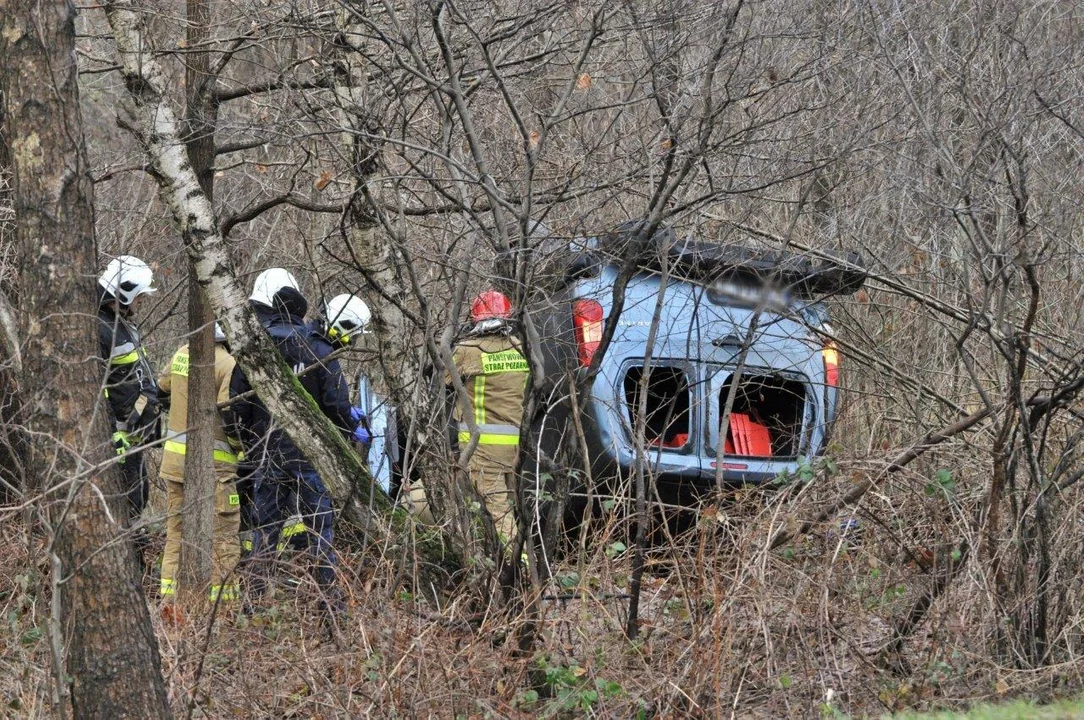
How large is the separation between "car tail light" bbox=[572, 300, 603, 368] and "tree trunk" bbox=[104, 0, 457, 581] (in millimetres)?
1234

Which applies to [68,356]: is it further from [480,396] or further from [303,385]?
[480,396]

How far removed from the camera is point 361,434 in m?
7.39

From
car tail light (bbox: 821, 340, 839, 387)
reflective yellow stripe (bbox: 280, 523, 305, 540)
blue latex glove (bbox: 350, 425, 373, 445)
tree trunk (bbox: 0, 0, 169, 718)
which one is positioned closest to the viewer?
tree trunk (bbox: 0, 0, 169, 718)

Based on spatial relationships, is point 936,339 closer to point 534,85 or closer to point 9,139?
point 534,85

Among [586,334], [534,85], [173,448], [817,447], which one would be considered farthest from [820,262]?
[173,448]

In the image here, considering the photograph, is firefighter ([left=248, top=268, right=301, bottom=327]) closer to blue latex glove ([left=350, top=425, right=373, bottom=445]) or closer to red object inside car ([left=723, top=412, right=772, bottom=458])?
blue latex glove ([left=350, top=425, right=373, bottom=445])

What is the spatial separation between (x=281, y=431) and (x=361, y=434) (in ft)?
2.00

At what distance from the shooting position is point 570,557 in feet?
19.2

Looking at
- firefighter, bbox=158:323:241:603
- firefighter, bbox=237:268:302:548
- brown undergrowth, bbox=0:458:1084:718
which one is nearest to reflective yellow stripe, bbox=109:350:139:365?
firefighter, bbox=158:323:241:603

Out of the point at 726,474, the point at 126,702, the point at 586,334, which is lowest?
the point at 126,702

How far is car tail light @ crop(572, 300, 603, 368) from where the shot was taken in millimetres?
5969

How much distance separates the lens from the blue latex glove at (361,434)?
722 cm

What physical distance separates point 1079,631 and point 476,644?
2.65 m

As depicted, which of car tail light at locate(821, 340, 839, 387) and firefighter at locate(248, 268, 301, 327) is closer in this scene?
car tail light at locate(821, 340, 839, 387)
